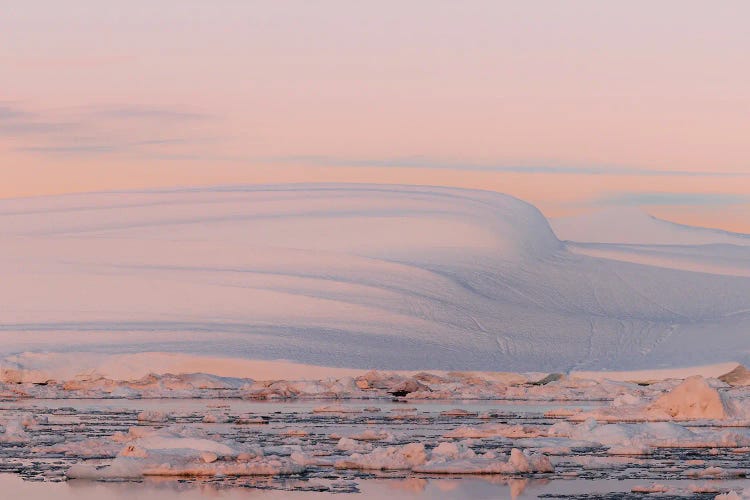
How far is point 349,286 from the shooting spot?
2467 inches

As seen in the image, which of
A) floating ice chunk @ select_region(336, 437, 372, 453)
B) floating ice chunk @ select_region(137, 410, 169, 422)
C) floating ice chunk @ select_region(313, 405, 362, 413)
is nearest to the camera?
floating ice chunk @ select_region(336, 437, 372, 453)

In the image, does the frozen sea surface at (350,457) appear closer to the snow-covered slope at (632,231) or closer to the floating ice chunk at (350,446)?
the floating ice chunk at (350,446)

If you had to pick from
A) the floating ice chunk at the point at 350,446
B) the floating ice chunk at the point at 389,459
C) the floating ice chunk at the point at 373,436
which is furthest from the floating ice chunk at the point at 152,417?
the floating ice chunk at the point at 389,459

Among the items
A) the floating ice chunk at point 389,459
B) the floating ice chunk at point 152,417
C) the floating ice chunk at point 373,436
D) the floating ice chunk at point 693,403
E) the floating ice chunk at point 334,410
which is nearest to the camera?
the floating ice chunk at point 389,459

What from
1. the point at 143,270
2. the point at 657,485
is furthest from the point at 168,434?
the point at 143,270

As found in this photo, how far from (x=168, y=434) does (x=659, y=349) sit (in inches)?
1588

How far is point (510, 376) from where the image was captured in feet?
165

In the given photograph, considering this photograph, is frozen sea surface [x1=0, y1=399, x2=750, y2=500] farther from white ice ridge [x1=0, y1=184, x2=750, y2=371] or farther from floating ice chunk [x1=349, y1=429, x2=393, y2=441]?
white ice ridge [x1=0, y1=184, x2=750, y2=371]

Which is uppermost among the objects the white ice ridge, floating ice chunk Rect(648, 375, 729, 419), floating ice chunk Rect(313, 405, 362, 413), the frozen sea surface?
the white ice ridge

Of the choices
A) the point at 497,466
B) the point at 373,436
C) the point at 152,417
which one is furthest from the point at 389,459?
the point at 152,417

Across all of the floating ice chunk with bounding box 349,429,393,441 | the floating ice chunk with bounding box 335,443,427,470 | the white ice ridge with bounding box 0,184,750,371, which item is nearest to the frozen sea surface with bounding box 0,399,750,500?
the floating ice chunk with bounding box 349,429,393,441

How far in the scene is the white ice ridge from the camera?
57.7m

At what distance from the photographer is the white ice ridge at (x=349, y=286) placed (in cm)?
5769

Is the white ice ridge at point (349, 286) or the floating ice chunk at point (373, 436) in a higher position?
the white ice ridge at point (349, 286)
